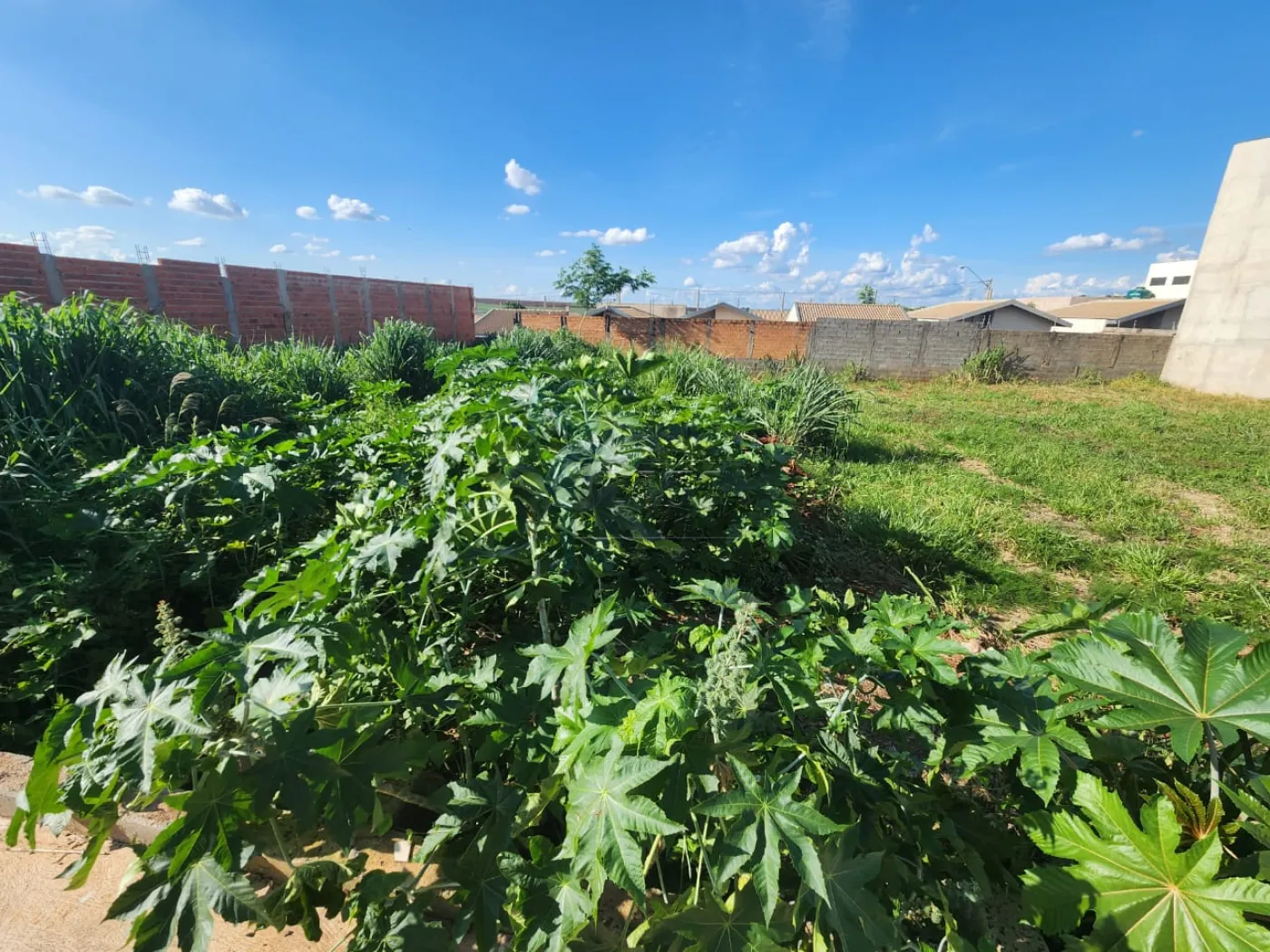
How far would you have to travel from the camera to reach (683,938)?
2.90ft

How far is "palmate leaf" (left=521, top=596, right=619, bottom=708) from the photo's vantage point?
3.16ft

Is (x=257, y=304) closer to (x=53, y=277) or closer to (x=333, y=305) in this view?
(x=333, y=305)

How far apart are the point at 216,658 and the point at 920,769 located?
1.50 meters

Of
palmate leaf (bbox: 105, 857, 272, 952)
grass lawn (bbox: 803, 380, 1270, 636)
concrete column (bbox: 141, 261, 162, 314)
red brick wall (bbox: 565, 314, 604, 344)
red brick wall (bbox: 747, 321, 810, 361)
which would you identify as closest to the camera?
palmate leaf (bbox: 105, 857, 272, 952)

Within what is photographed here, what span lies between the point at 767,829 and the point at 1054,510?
4.49 metres

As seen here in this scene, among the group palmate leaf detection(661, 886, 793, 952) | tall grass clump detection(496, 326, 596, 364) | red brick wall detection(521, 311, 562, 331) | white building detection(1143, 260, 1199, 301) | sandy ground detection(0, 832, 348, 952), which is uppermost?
white building detection(1143, 260, 1199, 301)

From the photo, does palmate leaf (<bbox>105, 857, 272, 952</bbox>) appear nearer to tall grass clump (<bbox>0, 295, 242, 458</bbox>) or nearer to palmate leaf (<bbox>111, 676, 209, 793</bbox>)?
palmate leaf (<bbox>111, 676, 209, 793</bbox>)

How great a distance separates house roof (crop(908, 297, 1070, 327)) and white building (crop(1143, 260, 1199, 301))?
2364 cm

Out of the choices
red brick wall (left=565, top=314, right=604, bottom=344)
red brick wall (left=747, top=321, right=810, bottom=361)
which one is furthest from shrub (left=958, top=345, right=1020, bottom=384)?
red brick wall (left=565, top=314, right=604, bottom=344)

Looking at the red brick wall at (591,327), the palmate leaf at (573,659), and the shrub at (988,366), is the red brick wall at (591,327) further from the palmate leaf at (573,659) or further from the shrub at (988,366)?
the palmate leaf at (573,659)

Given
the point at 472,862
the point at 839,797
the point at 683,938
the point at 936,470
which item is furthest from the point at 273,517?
the point at 936,470

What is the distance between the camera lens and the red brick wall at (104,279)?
6730 mm

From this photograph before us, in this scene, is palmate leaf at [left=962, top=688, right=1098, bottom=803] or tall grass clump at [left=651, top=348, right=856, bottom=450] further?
tall grass clump at [left=651, top=348, right=856, bottom=450]

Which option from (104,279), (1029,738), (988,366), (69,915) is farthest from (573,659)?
(988,366)
